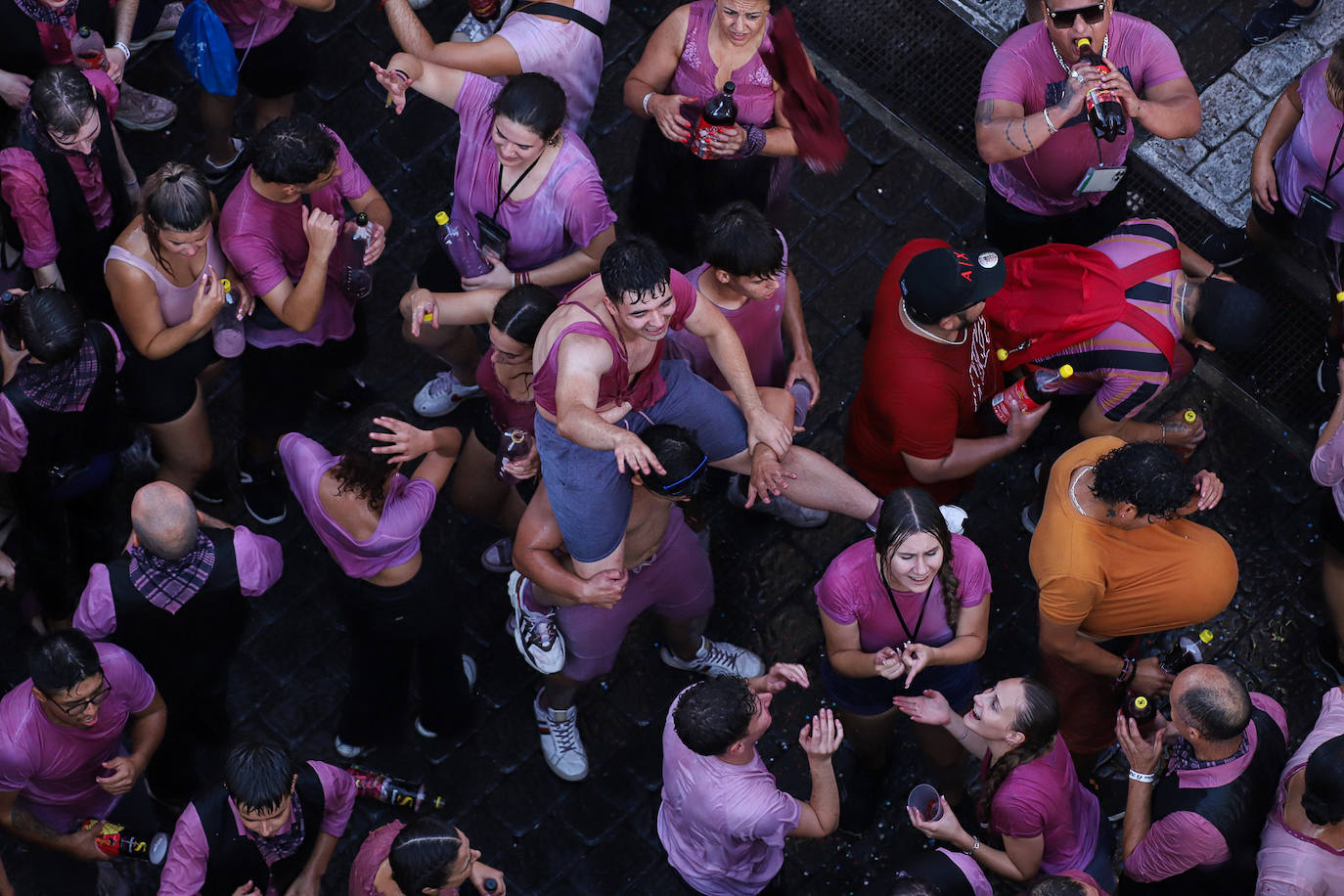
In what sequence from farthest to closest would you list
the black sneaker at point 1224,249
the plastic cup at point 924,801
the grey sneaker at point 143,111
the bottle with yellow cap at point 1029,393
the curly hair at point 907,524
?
the grey sneaker at point 143,111, the black sneaker at point 1224,249, the bottle with yellow cap at point 1029,393, the plastic cup at point 924,801, the curly hair at point 907,524

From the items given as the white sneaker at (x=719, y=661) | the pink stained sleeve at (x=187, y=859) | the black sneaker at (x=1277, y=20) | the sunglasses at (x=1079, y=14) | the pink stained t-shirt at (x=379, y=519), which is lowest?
the white sneaker at (x=719, y=661)

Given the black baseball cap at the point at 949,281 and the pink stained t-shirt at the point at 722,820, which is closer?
the pink stained t-shirt at the point at 722,820

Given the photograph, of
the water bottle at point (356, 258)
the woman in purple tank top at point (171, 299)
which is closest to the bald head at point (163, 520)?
the woman in purple tank top at point (171, 299)

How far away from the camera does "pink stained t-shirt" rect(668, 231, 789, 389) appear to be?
5.34 m

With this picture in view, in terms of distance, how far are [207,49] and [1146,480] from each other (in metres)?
4.48

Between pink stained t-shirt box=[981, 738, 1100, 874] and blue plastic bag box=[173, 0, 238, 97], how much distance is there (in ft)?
14.9

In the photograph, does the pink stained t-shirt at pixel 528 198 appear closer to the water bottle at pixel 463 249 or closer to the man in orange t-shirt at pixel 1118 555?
the water bottle at pixel 463 249

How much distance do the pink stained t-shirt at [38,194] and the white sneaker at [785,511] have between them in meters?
3.13

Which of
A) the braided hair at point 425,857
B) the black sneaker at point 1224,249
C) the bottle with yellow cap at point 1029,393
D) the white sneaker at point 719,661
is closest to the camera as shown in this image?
the braided hair at point 425,857

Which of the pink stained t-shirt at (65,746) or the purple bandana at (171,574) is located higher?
the purple bandana at (171,574)

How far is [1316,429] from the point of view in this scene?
6820 millimetres

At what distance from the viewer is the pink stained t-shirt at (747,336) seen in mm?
5336

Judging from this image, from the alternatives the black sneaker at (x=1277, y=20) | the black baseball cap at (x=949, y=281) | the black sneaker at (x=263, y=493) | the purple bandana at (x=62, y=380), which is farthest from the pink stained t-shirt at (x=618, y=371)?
the black sneaker at (x=1277, y=20)

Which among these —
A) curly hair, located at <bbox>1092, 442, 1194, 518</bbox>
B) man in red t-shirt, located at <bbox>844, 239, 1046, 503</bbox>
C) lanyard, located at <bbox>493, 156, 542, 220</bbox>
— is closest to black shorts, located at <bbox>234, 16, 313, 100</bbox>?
lanyard, located at <bbox>493, 156, 542, 220</bbox>
